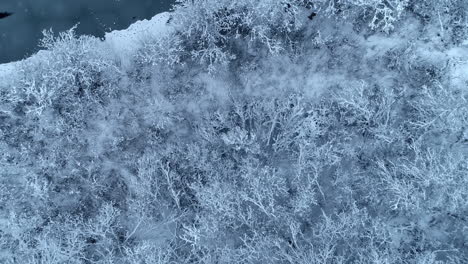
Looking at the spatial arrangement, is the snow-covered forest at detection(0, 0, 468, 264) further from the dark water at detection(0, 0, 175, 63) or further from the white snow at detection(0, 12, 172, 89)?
the dark water at detection(0, 0, 175, 63)

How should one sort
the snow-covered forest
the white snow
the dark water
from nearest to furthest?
the snow-covered forest
the white snow
the dark water

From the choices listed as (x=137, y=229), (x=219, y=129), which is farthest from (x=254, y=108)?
(x=137, y=229)

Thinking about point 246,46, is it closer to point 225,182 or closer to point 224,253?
point 225,182

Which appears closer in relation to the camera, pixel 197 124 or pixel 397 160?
pixel 397 160

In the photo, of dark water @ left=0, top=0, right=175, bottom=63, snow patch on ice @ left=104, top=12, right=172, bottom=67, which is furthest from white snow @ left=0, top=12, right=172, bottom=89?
dark water @ left=0, top=0, right=175, bottom=63

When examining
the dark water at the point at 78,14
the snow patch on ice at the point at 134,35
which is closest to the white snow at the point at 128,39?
the snow patch on ice at the point at 134,35

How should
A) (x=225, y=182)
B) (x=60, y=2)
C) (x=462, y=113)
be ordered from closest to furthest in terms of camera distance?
(x=462, y=113), (x=225, y=182), (x=60, y=2)

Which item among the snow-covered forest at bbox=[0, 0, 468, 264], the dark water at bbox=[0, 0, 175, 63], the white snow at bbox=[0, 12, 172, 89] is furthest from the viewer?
the dark water at bbox=[0, 0, 175, 63]
